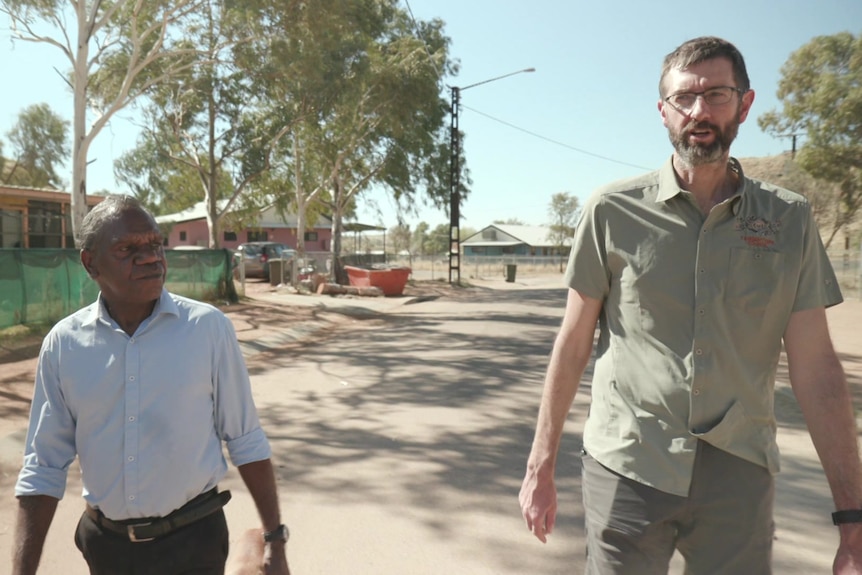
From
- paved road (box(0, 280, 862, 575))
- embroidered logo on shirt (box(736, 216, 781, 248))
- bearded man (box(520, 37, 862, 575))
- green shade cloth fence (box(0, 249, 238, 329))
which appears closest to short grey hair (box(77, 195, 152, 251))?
bearded man (box(520, 37, 862, 575))

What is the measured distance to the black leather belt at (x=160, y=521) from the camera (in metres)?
2.29

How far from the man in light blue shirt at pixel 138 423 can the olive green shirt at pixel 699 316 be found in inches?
46.9

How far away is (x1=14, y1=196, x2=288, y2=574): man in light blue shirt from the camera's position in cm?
228

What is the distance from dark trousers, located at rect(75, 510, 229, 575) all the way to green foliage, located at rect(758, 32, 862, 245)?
19000 mm

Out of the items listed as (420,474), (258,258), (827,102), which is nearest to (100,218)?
(420,474)

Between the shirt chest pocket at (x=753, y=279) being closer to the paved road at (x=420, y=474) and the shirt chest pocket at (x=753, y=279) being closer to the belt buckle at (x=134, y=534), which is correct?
the belt buckle at (x=134, y=534)

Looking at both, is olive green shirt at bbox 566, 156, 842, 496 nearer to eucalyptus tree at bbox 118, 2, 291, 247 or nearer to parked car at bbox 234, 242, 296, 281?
eucalyptus tree at bbox 118, 2, 291, 247

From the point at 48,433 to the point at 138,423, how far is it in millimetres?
298

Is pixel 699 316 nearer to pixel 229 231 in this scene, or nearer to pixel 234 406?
pixel 234 406

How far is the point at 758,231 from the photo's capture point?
88.7 inches

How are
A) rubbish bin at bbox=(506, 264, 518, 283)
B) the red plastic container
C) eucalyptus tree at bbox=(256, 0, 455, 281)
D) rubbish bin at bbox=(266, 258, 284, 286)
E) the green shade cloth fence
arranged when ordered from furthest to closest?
rubbish bin at bbox=(506, 264, 518, 283) → rubbish bin at bbox=(266, 258, 284, 286) → the red plastic container → eucalyptus tree at bbox=(256, 0, 455, 281) → the green shade cloth fence

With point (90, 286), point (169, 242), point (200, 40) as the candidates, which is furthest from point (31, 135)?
point (90, 286)

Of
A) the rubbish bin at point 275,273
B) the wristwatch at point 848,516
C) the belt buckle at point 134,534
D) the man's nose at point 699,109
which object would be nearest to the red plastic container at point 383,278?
the rubbish bin at point 275,273

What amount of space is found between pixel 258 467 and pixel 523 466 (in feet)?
12.5
